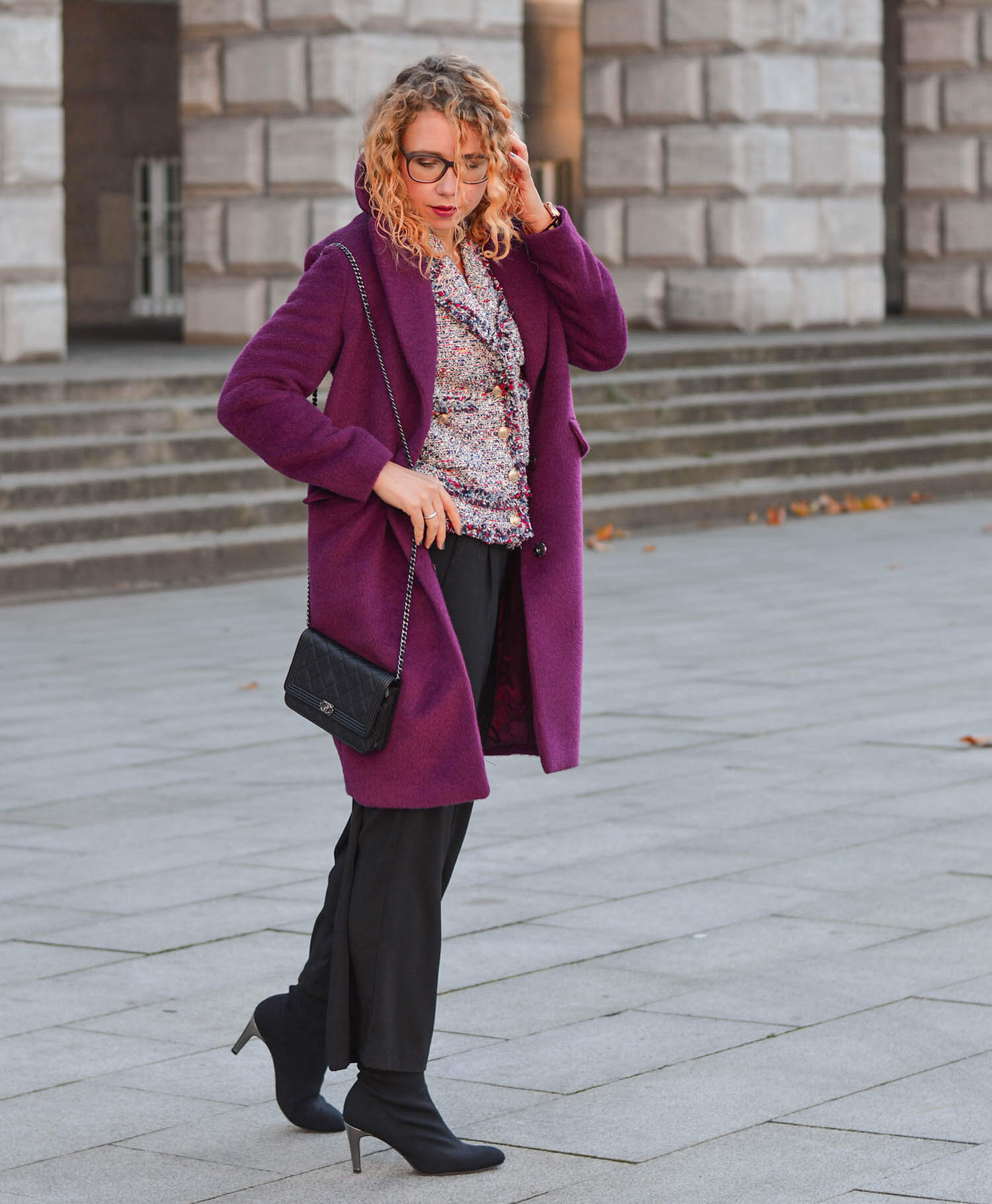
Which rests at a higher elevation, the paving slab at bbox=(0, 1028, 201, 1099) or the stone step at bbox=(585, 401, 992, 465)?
the stone step at bbox=(585, 401, 992, 465)

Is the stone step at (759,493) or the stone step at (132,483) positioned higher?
the stone step at (132,483)

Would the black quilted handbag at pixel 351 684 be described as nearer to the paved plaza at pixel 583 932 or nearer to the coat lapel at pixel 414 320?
the coat lapel at pixel 414 320

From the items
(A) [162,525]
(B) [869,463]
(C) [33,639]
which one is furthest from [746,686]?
(B) [869,463]

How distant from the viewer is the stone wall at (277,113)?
635 inches

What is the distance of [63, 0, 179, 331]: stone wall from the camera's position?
73.5ft

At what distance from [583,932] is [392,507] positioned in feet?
5.87

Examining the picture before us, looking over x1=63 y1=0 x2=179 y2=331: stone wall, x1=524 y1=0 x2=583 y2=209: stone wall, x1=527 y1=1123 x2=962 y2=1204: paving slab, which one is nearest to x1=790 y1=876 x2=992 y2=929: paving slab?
x1=527 y1=1123 x2=962 y2=1204: paving slab

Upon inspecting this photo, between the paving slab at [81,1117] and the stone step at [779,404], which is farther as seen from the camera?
the stone step at [779,404]

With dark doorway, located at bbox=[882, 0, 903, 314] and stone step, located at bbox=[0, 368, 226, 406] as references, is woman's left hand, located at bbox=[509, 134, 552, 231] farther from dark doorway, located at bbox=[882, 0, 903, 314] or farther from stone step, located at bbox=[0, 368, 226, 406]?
dark doorway, located at bbox=[882, 0, 903, 314]

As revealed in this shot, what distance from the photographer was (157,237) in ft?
76.5

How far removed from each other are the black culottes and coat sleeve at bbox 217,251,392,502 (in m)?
0.23

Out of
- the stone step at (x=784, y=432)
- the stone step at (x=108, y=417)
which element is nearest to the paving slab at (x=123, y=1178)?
the stone step at (x=108, y=417)

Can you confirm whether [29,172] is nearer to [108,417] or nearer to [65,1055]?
[108,417]

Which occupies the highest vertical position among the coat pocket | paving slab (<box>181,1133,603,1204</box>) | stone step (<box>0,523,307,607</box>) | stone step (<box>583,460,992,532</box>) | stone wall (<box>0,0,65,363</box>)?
stone wall (<box>0,0,65,363</box>)
